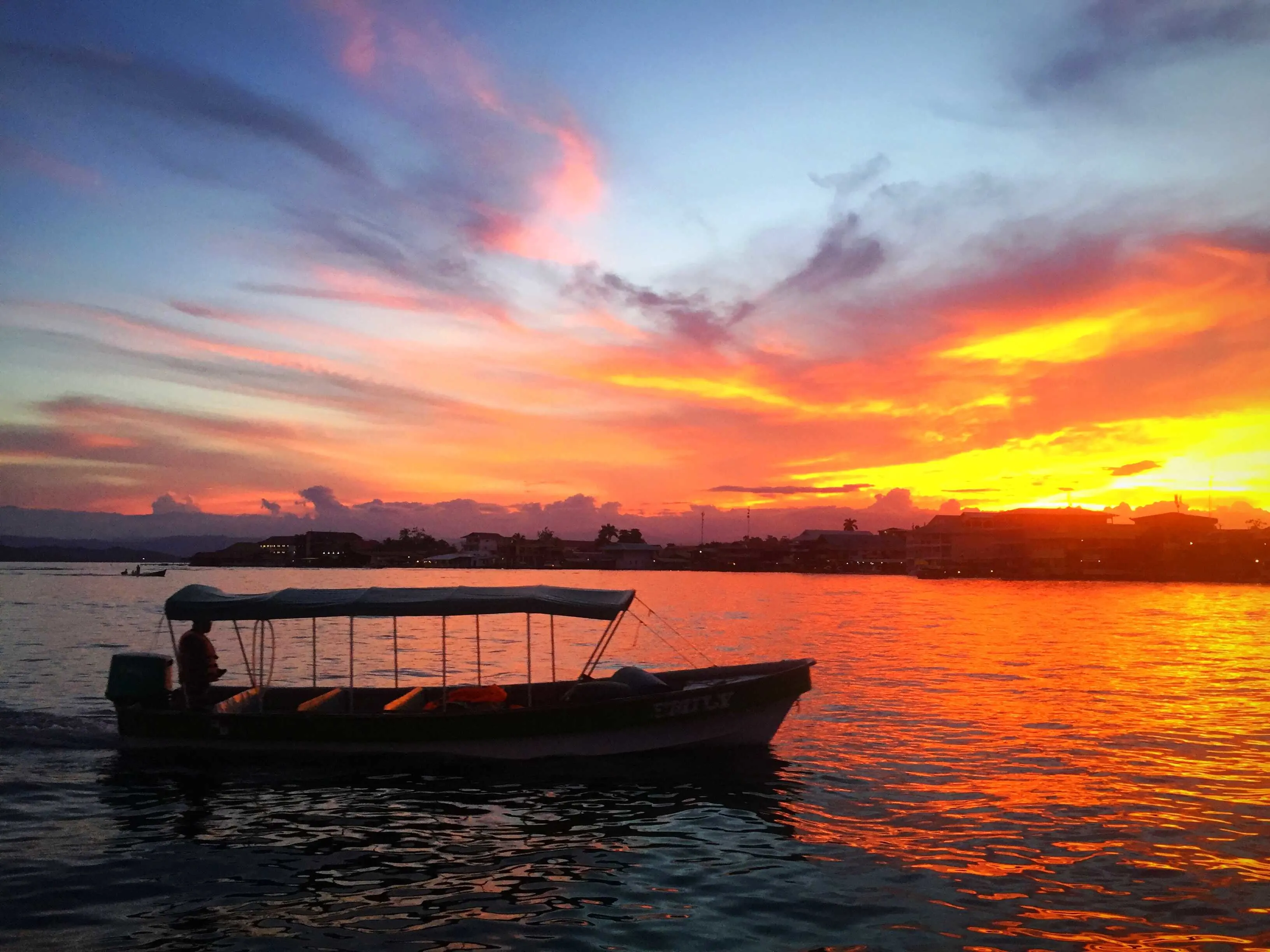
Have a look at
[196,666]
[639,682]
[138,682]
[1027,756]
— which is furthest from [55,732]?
[1027,756]

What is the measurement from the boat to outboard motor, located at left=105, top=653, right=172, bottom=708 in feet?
0.07

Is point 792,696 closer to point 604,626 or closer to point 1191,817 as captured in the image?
point 1191,817

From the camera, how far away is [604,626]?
2650 inches

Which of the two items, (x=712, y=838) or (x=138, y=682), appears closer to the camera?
(x=712, y=838)

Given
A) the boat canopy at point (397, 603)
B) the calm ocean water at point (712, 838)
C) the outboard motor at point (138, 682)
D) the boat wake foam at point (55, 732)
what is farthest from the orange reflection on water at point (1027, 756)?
the outboard motor at point (138, 682)

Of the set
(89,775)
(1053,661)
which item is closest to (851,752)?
(89,775)

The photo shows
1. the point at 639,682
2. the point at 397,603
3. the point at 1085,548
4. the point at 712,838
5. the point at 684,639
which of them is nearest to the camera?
the point at 712,838

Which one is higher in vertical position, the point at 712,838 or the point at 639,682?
the point at 639,682

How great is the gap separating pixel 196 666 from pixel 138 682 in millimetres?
1462

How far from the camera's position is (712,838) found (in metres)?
13.2

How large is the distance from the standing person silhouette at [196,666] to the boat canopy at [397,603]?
0.33 metres

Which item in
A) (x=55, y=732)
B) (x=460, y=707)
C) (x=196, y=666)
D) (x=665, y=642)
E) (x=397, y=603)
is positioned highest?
(x=397, y=603)

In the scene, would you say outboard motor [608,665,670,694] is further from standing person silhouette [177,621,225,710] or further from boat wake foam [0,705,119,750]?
boat wake foam [0,705,119,750]

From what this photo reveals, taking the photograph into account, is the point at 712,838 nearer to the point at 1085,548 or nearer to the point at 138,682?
the point at 138,682
